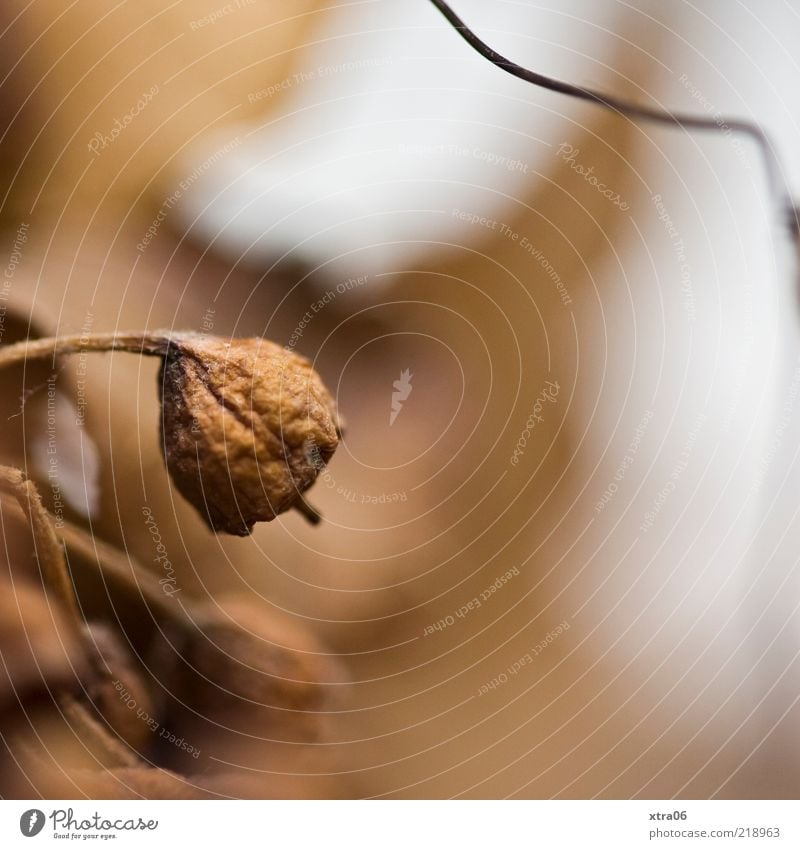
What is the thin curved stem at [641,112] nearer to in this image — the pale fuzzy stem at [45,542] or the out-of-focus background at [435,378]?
the out-of-focus background at [435,378]

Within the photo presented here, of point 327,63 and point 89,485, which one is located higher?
point 327,63

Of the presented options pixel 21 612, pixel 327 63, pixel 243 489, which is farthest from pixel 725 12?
pixel 21 612

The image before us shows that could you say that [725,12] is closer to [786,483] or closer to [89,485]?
[786,483]
